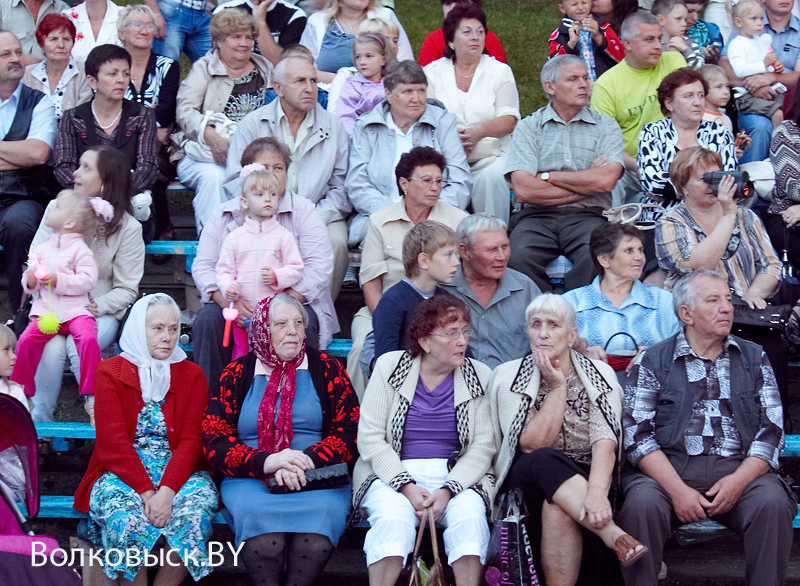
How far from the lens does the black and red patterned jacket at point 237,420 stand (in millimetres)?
3629

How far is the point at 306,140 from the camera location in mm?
5137

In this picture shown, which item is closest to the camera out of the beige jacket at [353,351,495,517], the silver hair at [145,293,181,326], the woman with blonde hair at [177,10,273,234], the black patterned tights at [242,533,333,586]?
the black patterned tights at [242,533,333,586]

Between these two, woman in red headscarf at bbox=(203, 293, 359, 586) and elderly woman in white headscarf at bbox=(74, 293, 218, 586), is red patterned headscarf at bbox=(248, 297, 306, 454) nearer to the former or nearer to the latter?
woman in red headscarf at bbox=(203, 293, 359, 586)

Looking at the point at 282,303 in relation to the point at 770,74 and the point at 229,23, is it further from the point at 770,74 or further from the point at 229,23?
the point at 770,74

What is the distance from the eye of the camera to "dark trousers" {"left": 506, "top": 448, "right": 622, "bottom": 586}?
344cm

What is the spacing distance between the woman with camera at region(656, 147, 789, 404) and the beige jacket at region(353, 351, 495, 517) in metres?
1.21

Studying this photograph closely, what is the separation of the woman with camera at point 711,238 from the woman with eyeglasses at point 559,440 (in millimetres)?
913

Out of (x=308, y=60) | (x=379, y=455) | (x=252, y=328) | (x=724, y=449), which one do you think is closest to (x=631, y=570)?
(x=724, y=449)

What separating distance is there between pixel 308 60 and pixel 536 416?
8.29 ft

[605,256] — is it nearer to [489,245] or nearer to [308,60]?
[489,245]

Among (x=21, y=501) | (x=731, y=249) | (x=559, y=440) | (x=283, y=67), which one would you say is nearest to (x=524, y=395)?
(x=559, y=440)

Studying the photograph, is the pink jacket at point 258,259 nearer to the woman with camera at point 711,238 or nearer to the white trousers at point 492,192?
the white trousers at point 492,192

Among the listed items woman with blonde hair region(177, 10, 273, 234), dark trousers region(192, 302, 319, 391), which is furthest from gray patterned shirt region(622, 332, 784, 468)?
woman with blonde hair region(177, 10, 273, 234)

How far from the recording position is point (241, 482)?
365 centimetres
